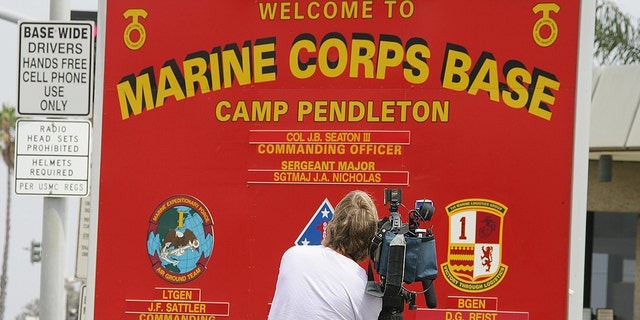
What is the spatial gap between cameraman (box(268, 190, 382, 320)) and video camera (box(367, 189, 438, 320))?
53 millimetres

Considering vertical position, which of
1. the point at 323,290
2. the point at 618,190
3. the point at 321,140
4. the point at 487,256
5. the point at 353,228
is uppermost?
the point at 321,140

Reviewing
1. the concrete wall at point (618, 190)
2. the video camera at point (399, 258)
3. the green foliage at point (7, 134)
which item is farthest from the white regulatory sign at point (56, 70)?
the green foliage at point (7, 134)

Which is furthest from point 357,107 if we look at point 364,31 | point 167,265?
point 167,265

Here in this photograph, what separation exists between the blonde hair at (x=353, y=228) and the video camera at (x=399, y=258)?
48 millimetres

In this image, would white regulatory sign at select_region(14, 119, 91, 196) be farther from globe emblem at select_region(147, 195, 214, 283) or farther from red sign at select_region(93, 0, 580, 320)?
globe emblem at select_region(147, 195, 214, 283)

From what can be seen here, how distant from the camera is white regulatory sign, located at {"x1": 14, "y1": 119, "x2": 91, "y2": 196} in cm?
771

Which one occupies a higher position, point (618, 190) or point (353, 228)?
point (618, 190)

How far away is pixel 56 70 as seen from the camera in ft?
25.2

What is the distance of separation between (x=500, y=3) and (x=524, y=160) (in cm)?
82

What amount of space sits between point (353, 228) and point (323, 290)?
0.30m

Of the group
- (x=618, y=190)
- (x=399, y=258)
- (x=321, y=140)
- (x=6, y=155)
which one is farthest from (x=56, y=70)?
(x=6, y=155)

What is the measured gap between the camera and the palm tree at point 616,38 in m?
20.6

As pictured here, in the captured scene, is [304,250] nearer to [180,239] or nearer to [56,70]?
[180,239]

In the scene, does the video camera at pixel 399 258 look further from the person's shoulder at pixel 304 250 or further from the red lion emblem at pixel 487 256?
the red lion emblem at pixel 487 256
